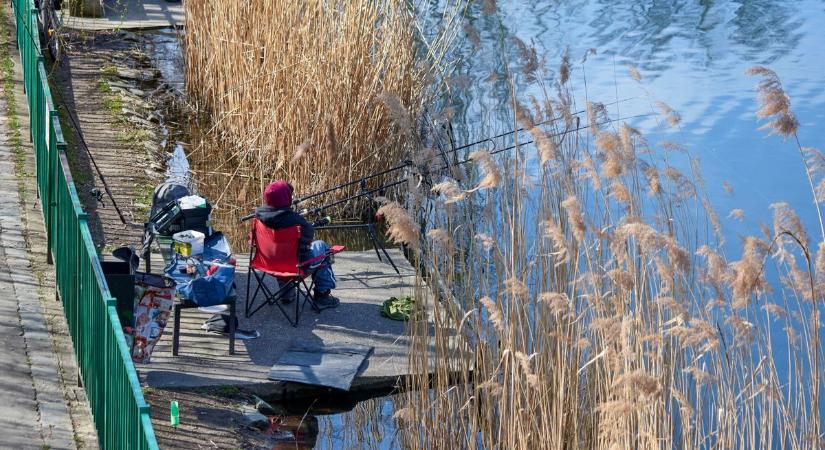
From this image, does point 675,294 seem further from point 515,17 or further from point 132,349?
point 515,17

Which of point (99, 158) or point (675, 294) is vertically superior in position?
point (675, 294)

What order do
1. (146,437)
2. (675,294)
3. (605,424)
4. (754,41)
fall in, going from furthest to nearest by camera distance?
1. (754,41)
2. (675,294)
3. (605,424)
4. (146,437)

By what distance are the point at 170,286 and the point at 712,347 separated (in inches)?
132

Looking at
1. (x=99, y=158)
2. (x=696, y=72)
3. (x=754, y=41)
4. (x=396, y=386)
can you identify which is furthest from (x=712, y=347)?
(x=754, y=41)

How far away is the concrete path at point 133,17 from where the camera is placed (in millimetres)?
15789

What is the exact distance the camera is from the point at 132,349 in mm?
6512

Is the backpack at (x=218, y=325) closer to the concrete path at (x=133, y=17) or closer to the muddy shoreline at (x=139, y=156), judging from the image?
the muddy shoreline at (x=139, y=156)

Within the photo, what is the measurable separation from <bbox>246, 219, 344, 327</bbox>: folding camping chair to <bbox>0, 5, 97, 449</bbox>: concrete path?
1.25m

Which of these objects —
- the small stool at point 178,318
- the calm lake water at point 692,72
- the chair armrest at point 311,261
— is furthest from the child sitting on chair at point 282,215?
the calm lake water at point 692,72

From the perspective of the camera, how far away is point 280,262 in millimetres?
7441

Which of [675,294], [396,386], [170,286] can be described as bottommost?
[396,386]

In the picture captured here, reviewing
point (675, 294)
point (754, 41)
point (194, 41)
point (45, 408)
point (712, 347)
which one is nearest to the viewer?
point (712, 347)

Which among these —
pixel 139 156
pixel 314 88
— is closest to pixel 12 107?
pixel 139 156

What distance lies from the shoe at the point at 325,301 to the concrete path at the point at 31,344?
5.47ft
